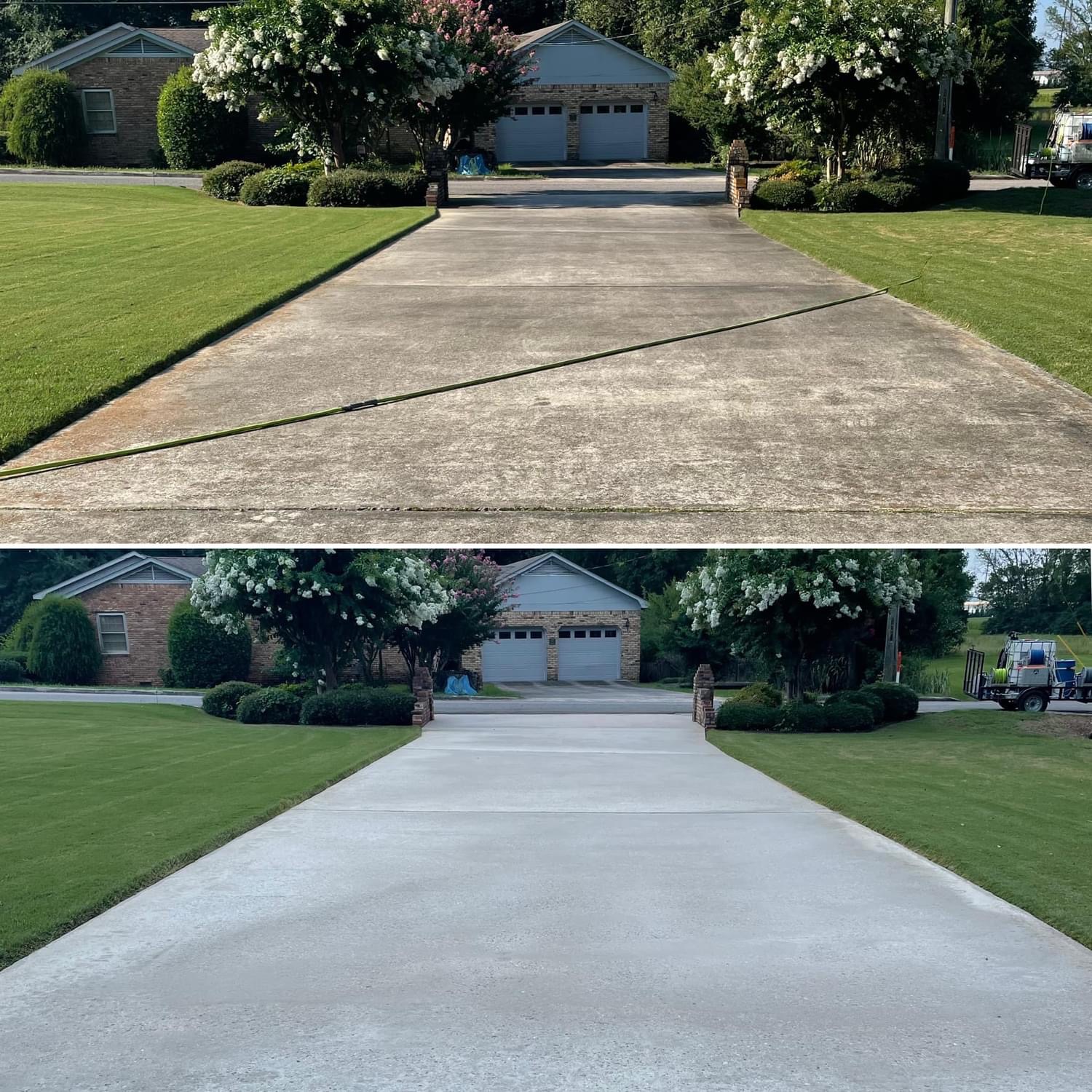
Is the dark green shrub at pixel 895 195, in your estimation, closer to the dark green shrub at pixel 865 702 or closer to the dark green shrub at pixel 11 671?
the dark green shrub at pixel 865 702

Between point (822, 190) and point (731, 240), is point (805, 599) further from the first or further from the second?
point (822, 190)

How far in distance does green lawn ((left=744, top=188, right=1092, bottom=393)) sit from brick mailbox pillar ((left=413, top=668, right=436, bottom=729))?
9.89 metres

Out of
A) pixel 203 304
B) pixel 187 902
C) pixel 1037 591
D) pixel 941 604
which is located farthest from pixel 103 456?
pixel 1037 591

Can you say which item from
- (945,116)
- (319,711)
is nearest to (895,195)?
(945,116)

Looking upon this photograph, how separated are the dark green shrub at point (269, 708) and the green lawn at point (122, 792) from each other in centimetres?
65

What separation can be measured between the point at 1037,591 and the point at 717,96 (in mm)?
20396

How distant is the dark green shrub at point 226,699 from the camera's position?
20156 mm

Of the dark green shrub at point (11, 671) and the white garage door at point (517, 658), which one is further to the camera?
the white garage door at point (517, 658)

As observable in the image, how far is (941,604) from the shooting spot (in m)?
27.6

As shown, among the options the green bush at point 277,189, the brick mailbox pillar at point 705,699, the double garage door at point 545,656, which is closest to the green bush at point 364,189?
the green bush at point 277,189

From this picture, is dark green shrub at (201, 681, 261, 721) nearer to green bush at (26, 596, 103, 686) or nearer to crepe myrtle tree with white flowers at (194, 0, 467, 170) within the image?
green bush at (26, 596, 103, 686)

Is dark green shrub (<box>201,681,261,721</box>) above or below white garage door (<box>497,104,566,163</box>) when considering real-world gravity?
below

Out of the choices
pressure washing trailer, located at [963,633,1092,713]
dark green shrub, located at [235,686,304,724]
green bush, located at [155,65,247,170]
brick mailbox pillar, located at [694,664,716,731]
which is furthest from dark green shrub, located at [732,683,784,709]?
green bush, located at [155,65,247,170]

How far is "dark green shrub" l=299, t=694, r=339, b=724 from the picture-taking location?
65.3 feet
